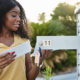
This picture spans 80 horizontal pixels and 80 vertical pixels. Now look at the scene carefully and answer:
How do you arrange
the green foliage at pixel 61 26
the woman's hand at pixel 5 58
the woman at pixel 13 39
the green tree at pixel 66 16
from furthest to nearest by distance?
the green tree at pixel 66 16
the green foliage at pixel 61 26
the woman at pixel 13 39
the woman's hand at pixel 5 58

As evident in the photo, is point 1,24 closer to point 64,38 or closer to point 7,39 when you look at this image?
point 7,39

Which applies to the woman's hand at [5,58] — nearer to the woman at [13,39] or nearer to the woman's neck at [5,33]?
the woman at [13,39]

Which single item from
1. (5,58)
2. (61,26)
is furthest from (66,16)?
(5,58)

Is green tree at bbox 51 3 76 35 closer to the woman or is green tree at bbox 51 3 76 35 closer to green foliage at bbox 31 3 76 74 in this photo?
green foliage at bbox 31 3 76 74

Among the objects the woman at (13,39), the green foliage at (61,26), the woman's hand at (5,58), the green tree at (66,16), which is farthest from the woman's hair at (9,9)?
the green tree at (66,16)

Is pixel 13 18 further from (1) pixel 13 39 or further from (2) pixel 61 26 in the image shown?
(2) pixel 61 26

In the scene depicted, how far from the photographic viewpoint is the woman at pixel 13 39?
1678 millimetres

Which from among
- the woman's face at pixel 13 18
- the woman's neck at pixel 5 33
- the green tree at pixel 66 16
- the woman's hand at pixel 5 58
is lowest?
the green tree at pixel 66 16

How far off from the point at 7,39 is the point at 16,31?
91mm

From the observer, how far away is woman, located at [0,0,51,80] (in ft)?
5.50

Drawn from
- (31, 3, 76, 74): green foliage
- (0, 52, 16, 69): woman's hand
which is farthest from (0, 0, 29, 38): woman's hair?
(31, 3, 76, 74): green foliage

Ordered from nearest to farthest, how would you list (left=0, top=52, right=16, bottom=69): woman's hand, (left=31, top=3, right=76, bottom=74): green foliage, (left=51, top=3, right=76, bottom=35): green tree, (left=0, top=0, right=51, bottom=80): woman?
(left=0, top=52, right=16, bottom=69): woman's hand → (left=0, top=0, right=51, bottom=80): woman → (left=31, top=3, right=76, bottom=74): green foliage → (left=51, top=3, right=76, bottom=35): green tree

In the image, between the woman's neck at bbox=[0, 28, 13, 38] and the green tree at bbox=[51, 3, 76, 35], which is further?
the green tree at bbox=[51, 3, 76, 35]

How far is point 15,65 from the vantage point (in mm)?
1686
